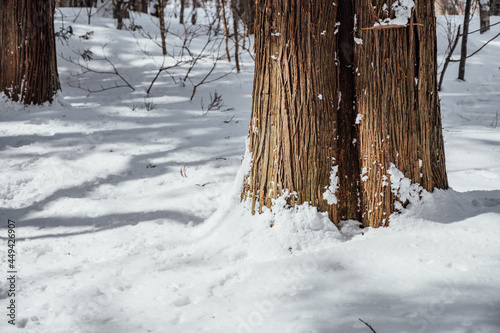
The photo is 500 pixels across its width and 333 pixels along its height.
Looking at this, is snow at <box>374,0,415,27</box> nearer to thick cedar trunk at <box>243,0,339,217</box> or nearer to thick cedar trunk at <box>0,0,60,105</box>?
thick cedar trunk at <box>243,0,339,217</box>

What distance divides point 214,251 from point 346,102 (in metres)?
1.15

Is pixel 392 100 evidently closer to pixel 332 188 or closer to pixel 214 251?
pixel 332 188

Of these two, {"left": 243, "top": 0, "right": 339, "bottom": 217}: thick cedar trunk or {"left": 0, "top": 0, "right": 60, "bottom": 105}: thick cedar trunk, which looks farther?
{"left": 0, "top": 0, "right": 60, "bottom": 105}: thick cedar trunk

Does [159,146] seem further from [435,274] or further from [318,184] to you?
[435,274]


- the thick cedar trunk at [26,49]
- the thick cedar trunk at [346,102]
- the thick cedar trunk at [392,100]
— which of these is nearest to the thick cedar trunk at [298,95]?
the thick cedar trunk at [346,102]

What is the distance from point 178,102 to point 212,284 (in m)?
5.20

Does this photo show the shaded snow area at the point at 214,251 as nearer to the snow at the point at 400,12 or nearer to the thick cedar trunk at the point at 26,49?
the snow at the point at 400,12

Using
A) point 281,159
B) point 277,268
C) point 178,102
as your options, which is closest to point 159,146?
point 178,102

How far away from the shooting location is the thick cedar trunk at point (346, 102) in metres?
2.22

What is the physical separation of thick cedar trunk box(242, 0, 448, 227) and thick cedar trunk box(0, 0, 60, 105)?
16.0ft

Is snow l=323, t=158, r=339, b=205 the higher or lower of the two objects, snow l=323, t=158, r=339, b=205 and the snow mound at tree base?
the higher

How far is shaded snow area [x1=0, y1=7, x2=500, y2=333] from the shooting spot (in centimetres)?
172

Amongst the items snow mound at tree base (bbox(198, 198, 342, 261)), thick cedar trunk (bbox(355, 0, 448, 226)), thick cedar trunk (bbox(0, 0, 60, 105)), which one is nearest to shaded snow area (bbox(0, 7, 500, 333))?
snow mound at tree base (bbox(198, 198, 342, 261))

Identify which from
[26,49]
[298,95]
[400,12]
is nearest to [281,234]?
[298,95]
